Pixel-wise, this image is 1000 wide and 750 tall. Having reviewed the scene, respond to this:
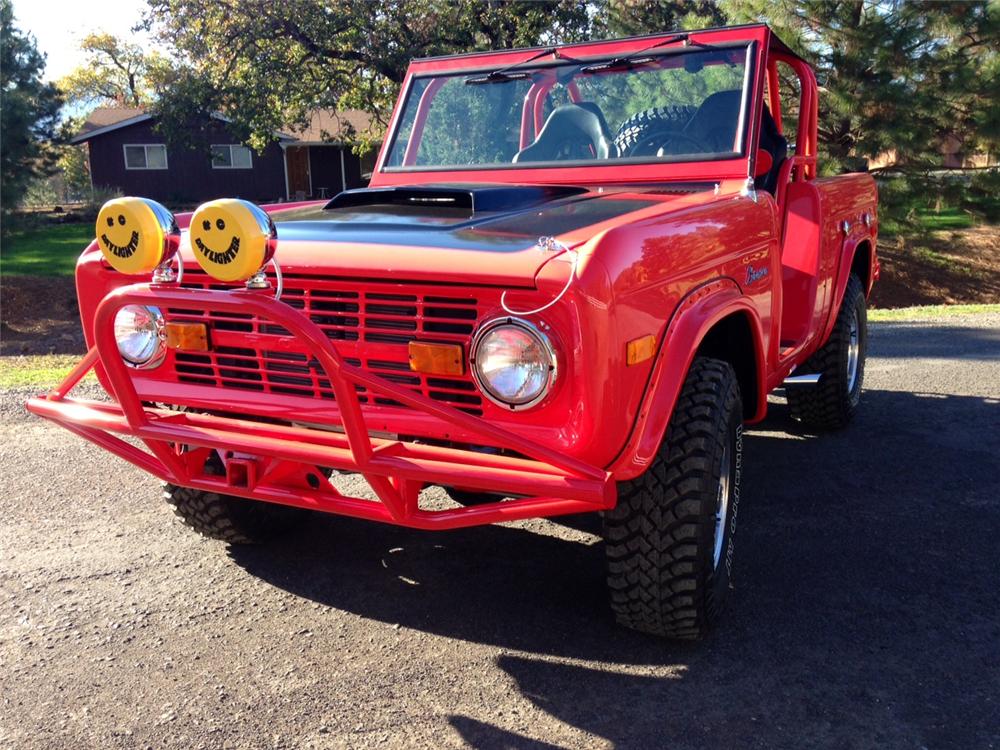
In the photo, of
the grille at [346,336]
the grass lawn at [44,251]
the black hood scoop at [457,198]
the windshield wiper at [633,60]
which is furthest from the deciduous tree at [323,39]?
the grille at [346,336]

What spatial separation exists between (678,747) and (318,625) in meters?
1.29

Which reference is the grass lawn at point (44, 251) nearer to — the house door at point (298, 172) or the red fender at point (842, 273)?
the house door at point (298, 172)

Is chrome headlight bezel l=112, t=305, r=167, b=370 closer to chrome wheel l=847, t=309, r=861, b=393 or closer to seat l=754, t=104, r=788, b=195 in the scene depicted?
seat l=754, t=104, r=788, b=195

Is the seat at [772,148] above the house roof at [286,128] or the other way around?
the other way around

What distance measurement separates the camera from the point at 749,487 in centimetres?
457

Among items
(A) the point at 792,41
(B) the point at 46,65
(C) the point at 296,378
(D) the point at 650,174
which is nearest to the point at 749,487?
(D) the point at 650,174

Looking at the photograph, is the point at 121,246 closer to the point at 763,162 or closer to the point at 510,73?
the point at 510,73

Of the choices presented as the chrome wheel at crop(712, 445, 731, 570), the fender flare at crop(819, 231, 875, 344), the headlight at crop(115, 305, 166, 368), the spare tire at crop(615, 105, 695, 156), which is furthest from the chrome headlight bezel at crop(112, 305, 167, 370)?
the fender flare at crop(819, 231, 875, 344)

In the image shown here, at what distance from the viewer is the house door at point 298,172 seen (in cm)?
3284

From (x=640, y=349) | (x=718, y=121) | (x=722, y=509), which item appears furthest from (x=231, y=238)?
(x=718, y=121)

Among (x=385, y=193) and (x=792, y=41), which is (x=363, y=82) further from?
(x=385, y=193)

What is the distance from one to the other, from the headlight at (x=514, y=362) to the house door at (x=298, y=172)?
31.3 meters

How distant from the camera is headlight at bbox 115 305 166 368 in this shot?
9.82 feet

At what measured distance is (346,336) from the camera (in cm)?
277
